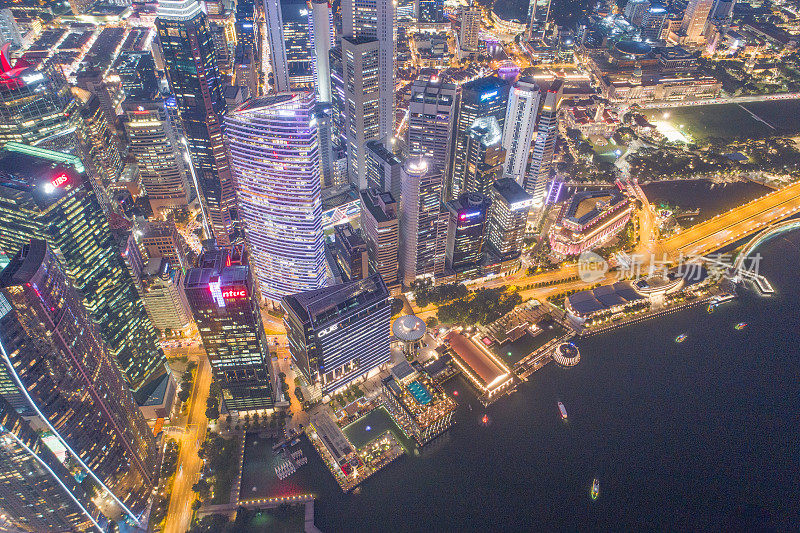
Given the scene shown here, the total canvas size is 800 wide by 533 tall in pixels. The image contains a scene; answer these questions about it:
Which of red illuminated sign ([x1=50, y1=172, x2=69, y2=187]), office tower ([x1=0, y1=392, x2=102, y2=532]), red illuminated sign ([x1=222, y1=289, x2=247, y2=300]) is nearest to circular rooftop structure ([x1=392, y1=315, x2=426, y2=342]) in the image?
red illuminated sign ([x1=222, y1=289, x2=247, y2=300])

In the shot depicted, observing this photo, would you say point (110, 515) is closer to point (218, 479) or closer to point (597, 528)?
point (218, 479)

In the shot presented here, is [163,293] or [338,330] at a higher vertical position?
[338,330]

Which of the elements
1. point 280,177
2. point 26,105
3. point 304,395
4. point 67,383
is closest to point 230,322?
point 67,383

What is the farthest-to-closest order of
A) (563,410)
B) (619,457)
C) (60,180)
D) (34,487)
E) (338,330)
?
(563,410), (338,330), (619,457), (60,180), (34,487)

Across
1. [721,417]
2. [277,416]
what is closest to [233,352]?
[277,416]

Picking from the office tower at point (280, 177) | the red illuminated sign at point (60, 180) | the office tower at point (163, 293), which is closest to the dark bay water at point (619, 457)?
the office tower at point (280, 177)

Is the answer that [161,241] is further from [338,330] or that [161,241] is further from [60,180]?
[338,330]

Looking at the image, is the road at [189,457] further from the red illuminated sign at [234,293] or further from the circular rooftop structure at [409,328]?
the circular rooftop structure at [409,328]
